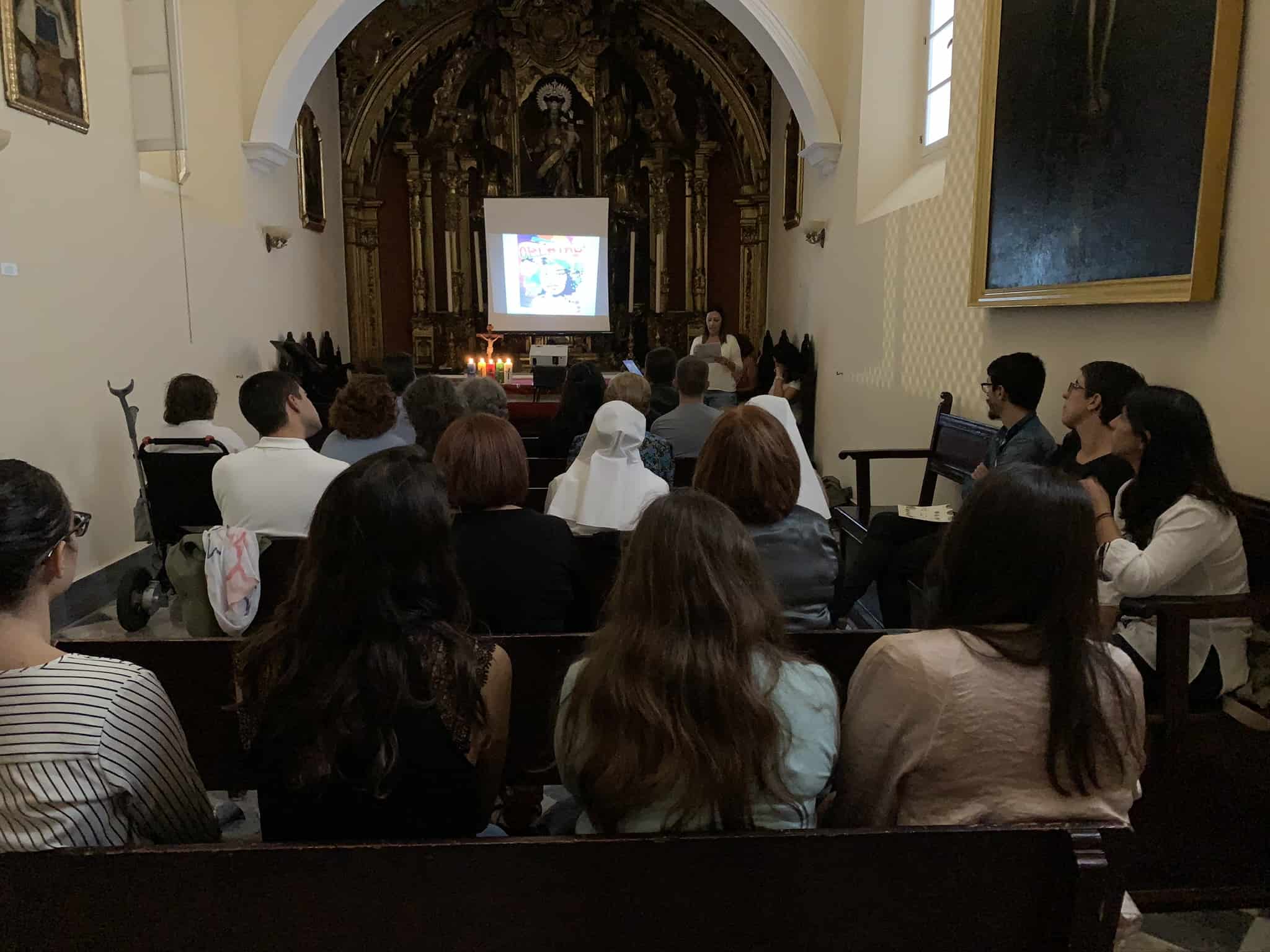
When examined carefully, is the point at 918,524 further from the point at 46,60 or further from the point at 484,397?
the point at 46,60

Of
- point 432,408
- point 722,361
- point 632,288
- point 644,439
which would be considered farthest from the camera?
point 632,288

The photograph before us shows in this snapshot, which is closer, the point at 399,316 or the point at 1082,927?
the point at 1082,927

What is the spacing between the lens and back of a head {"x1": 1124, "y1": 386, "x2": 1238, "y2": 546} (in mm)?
2445

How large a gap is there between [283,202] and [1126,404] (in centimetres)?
734

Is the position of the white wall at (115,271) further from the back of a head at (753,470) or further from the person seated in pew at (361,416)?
the back of a head at (753,470)

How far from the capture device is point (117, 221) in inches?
198

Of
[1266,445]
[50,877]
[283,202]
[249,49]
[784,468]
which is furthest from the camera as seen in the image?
[283,202]

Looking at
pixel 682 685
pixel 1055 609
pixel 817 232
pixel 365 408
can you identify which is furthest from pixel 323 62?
pixel 1055 609

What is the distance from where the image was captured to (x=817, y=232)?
295 inches

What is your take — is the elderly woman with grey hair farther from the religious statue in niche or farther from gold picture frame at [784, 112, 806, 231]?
the religious statue in niche

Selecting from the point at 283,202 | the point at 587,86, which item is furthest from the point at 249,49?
the point at 587,86

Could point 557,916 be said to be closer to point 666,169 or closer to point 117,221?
point 117,221

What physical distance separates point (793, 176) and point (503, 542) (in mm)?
7694

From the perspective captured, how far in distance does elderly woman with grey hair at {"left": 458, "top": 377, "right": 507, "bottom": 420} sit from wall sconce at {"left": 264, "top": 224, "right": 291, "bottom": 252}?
4.08 metres
